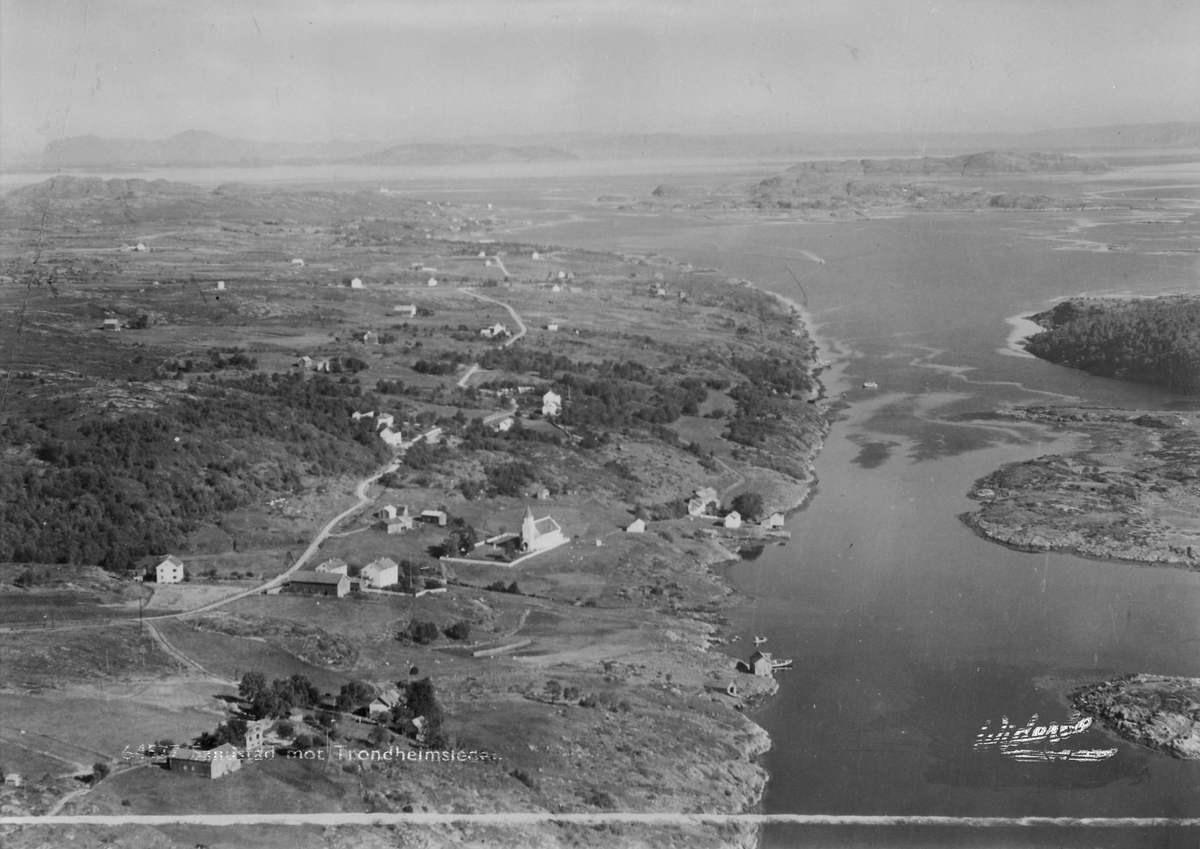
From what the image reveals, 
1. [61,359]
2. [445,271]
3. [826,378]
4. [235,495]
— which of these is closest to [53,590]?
[235,495]

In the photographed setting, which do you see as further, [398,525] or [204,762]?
[398,525]

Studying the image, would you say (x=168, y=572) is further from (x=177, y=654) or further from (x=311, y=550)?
(x=177, y=654)

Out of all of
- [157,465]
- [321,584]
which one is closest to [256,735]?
[321,584]

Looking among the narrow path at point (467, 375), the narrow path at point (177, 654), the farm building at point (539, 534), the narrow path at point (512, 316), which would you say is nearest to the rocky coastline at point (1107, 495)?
the farm building at point (539, 534)

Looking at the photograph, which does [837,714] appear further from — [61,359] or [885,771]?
[61,359]

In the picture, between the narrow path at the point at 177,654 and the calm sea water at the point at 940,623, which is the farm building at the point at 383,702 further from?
the calm sea water at the point at 940,623

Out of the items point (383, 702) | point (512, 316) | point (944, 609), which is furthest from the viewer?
point (512, 316)
